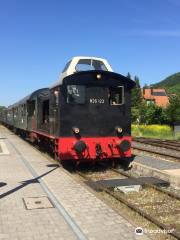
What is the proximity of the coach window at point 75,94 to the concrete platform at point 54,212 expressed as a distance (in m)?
2.51

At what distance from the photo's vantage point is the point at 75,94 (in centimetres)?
1330

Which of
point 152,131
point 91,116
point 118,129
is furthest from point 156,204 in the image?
point 152,131

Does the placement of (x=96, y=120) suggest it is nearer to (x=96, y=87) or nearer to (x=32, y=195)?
(x=96, y=87)

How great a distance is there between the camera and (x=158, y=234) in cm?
667

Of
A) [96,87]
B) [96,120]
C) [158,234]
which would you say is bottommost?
[158,234]

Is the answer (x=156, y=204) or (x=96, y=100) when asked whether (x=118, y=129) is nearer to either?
(x=96, y=100)

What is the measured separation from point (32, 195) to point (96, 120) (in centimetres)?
475

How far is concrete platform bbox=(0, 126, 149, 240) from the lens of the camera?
21.3 ft

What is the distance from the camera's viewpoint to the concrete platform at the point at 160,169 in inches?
425

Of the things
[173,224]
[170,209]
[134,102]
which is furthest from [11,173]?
[134,102]

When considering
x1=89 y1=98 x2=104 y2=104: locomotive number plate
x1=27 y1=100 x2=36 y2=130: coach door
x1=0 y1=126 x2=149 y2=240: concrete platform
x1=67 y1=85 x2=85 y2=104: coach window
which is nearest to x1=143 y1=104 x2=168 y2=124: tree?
x1=27 y1=100 x2=36 y2=130: coach door

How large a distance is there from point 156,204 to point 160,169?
4103 millimetres

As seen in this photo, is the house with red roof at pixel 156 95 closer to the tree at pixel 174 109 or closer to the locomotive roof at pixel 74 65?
the tree at pixel 174 109

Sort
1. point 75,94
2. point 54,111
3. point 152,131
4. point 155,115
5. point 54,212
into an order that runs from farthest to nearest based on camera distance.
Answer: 1. point 155,115
2. point 152,131
3. point 54,111
4. point 75,94
5. point 54,212
